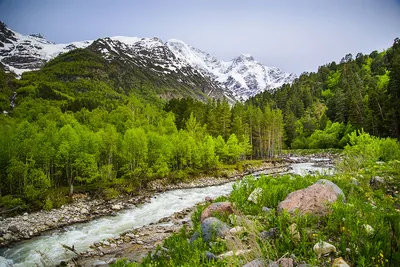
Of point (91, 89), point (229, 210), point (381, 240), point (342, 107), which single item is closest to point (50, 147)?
point (229, 210)

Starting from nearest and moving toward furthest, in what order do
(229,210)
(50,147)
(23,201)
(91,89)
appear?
(229,210) → (23,201) → (50,147) → (91,89)

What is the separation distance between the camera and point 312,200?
26.1 ft

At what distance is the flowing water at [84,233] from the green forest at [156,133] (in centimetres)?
657

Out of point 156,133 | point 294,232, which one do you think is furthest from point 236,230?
point 156,133

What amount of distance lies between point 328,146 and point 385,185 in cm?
7407

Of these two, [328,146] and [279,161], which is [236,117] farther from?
[328,146]

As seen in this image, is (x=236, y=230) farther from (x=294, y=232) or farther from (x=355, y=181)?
(x=355, y=181)

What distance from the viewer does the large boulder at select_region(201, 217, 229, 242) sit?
755 centimetres

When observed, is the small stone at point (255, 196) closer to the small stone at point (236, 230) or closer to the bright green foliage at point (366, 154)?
the small stone at point (236, 230)

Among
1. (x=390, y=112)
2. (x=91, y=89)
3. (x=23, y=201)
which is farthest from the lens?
(x=91, y=89)

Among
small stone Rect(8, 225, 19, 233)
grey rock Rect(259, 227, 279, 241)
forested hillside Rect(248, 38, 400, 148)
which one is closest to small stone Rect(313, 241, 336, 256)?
grey rock Rect(259, 227, 279, 241)

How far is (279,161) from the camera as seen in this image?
2413 inches

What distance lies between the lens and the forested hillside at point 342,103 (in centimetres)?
5620

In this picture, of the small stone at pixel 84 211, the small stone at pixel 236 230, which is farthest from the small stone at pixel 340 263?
the small stone at pixel 84 211
